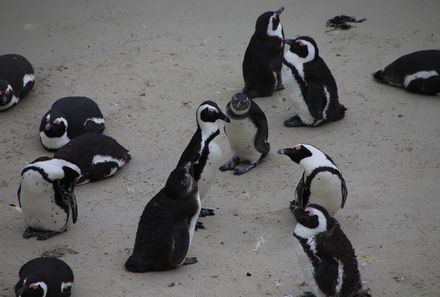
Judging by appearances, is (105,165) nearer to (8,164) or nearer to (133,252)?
(8,164)

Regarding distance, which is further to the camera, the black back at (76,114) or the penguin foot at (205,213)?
the black back at (76,114)

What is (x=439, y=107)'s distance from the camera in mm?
7930

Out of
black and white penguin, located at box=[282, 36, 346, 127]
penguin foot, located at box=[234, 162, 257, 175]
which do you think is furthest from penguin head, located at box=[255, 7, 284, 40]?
penguin foot, located at box=[234, 162, 257, 175]

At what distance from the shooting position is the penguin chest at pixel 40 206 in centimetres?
591

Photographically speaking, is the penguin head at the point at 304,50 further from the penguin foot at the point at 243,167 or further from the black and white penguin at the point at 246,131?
the penguin foot at the point at 243,167

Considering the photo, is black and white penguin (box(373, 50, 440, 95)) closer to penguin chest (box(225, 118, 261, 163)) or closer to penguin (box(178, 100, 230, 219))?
penguin chest (box(225, 118, 261, 163))

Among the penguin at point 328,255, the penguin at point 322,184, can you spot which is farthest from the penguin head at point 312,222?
the penguin at point 322,184

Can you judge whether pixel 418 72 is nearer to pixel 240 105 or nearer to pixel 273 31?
pixel 273 31

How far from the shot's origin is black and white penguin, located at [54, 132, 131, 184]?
6.77 meters

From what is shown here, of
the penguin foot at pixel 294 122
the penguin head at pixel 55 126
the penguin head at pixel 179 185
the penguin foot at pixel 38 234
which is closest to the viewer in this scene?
the penguin head at pixel 179 185

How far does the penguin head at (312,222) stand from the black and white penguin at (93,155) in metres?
2.26

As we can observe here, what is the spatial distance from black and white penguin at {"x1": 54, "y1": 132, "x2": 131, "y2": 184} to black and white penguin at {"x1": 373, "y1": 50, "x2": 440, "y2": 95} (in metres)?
2.83

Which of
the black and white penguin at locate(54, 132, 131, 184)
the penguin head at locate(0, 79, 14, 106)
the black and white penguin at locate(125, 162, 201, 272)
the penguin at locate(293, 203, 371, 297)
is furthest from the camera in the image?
the penguin head at locate(0, 79, 14, 106)

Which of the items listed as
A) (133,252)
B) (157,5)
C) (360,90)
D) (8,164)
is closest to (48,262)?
(133,252)
